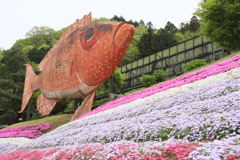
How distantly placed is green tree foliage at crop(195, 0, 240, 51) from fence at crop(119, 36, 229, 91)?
225cm

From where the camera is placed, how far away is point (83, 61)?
1302 cm

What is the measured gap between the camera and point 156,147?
3771 millimetres

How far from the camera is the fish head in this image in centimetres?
1234

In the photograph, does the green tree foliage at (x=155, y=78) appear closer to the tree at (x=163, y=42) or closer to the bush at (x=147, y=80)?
the bush at (x=147, y=80)

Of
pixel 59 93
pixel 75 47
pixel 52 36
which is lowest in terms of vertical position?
pixel 59 93

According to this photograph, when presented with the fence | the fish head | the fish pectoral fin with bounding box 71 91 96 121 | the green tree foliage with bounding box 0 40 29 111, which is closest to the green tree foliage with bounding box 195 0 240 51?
the fence

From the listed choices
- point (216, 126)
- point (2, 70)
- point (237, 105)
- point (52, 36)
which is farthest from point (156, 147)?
point (52, 36)

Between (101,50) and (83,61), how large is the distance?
1.25m

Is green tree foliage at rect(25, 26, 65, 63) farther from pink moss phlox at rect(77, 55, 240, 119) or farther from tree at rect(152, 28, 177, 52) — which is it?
pink moss phlox at rect(77, 55, 240, 119)

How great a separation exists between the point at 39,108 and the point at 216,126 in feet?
45.5

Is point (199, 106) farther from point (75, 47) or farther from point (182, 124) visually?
point (75, 47)

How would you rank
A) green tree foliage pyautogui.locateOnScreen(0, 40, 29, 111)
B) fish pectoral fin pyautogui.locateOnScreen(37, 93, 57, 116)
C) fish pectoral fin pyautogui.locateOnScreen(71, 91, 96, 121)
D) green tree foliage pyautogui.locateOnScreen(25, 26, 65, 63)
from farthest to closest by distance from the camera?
green tree foliage pyautogui.locateOnScreen(25, 26, 65, 63) → green tree foliage pyautogui.locateOnScreen(0, 40, 29, 111) → fish pectoral fin pyautogui.locateOnScreen(37, 93, 57, 116) → fish pectoral fin pyautogui.locateOnScreen(71, 91, 96, 121)

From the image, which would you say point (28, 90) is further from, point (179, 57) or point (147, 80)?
point (179, 57)

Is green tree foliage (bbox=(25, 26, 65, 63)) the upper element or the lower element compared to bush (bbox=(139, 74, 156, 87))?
upper
